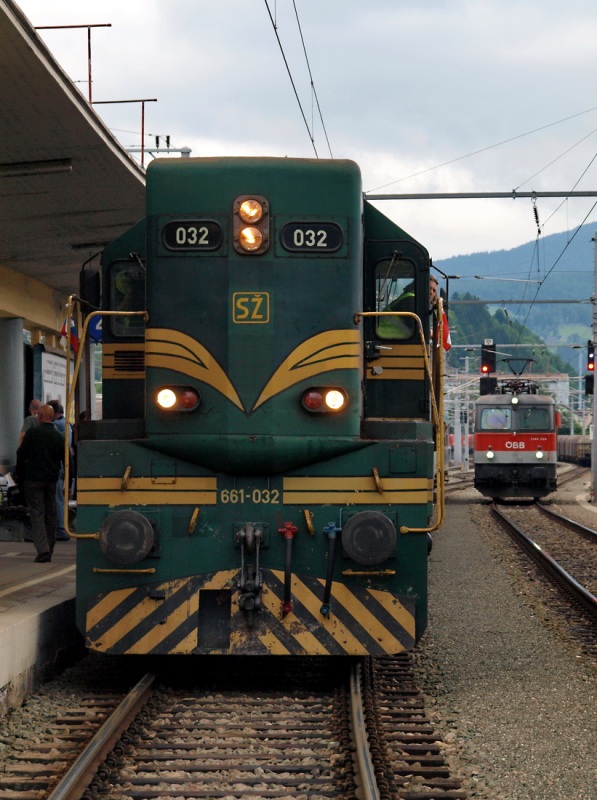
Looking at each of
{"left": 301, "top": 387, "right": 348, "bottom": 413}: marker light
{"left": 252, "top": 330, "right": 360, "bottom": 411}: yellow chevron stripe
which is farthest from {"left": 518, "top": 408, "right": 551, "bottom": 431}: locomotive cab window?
{"left": 301, "top": 387, "right": 348, "bottom": 413}: marker light

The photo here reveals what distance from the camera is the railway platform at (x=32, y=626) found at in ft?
24.0

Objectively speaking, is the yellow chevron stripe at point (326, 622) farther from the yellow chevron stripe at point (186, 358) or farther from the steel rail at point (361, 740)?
the yellow chevron stripe at point (186, 358)

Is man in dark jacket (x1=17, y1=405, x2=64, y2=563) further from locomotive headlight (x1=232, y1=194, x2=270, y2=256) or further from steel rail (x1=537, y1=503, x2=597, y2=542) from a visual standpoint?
steel rail (x1=537, y1=503, x2=597, y2=542)

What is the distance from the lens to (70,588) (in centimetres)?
971

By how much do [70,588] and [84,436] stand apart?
2.28m

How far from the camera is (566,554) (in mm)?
17844

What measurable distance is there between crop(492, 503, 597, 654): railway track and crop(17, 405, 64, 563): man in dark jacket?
5238 millimetres

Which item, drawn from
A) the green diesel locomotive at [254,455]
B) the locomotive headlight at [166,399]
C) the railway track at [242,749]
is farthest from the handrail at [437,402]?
the locomotive headlight at [166,399]

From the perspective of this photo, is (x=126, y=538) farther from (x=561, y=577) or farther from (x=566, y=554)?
(x=566, y=554)

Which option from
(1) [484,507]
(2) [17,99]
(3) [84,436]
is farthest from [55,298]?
(3) [84,436]

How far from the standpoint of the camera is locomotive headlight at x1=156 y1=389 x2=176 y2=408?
25.1 feet

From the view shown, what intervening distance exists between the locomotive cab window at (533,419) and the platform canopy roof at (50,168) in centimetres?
1336

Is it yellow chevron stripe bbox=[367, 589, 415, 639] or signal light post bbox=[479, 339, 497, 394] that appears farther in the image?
signal light post bbox=[479, 339, 497, 394]

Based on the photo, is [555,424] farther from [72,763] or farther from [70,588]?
[72,763]
